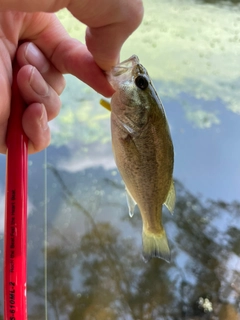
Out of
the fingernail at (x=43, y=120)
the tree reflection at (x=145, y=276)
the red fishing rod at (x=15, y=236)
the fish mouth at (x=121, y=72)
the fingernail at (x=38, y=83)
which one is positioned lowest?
the tree reflection at (x=145, y=276)

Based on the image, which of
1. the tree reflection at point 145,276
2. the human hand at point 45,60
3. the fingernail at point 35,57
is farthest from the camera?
the tree reflection at point 145,276

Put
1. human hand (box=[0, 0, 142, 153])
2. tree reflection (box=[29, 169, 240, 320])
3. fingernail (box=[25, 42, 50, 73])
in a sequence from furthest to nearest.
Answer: tree reflection (box=[29, 169, 240, 320]) → fingernail (box=[25, 42, 50, 73]) → human hand (box=[0, 0, 142, 153])

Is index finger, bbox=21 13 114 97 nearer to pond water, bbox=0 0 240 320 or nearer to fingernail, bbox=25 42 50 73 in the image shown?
fingernail, bbox=25 42 50 73

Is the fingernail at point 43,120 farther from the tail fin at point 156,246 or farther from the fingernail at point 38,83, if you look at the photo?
the tail fin at point 156,246

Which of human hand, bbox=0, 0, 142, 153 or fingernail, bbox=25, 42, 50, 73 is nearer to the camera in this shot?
human hand, bbox=0, 0, 142, 153

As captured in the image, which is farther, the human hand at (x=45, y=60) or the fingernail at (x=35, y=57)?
the fingernail at (x=35, y=57)

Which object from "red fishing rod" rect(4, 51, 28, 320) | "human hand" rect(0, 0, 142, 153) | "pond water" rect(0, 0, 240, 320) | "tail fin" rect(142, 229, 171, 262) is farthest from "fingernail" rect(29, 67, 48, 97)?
"pond water" rect(0, 0, 240, 320)

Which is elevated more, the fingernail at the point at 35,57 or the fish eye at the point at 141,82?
the fingernail at the point at 35,57

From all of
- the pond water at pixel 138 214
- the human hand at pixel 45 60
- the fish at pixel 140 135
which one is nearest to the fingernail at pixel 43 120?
the human hand at pixel 45 60
